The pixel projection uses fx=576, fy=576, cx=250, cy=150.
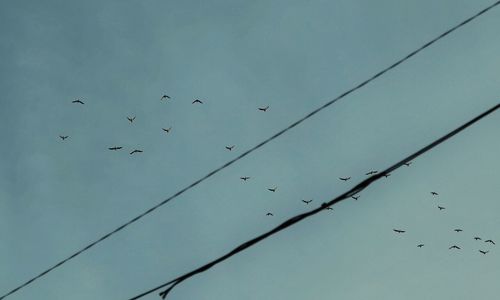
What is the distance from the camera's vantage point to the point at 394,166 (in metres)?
4.96

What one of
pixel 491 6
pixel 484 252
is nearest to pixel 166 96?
pixel 484 252

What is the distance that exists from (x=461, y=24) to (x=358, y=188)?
2117mm

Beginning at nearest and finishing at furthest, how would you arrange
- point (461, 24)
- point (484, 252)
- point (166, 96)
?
point (461, 24), point (166, 96), point (484, 252)

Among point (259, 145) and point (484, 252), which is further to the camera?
point (484, 252)

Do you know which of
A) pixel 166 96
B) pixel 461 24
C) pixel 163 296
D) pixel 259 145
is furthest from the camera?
pixel 166 96

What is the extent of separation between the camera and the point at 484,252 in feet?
93.7

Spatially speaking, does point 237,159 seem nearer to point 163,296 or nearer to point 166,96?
point 163,296

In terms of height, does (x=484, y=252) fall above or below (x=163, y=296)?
below

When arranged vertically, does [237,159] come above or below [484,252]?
above

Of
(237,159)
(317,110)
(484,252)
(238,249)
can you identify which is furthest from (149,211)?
(484,252)

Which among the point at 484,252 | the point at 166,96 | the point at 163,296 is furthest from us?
the point at 484,252

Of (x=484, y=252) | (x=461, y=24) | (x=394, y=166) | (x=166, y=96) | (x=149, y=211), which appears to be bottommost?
(x=484, y=252)

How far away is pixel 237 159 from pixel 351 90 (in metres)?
1.44

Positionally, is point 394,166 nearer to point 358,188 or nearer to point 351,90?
point 358,188
